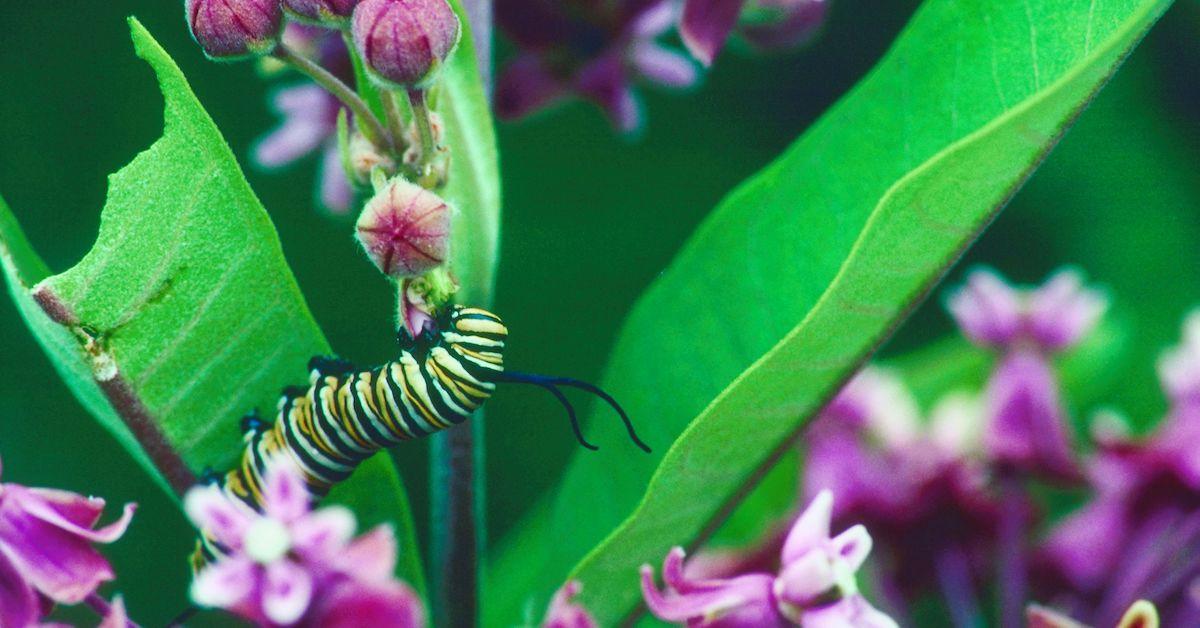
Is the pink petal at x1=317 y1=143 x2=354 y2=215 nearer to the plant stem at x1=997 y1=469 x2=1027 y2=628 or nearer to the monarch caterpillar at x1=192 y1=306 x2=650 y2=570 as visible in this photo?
the monarch caterpillar at x1=192 y1=306 x2=650 y2=570

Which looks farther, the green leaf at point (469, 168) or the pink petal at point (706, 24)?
the pink petal at point (706, 24)

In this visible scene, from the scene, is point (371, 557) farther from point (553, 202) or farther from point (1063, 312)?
point (553, 202)

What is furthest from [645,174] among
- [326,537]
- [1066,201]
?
[326,537]

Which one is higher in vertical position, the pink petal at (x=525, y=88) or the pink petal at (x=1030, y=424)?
the pink petal at (x=525, y=88)

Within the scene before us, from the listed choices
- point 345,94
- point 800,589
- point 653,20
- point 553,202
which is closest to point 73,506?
point 345,94

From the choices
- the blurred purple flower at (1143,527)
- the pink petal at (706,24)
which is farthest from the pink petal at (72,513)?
the blurred purple flower at (1143,527)

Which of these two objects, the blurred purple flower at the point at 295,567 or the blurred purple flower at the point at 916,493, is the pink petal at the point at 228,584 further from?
the blurred purple flower at the point at 916,493

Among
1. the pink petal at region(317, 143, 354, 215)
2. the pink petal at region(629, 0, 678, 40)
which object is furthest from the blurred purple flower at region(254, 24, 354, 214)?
the pink petal at region(629, 0, 678, 40)
